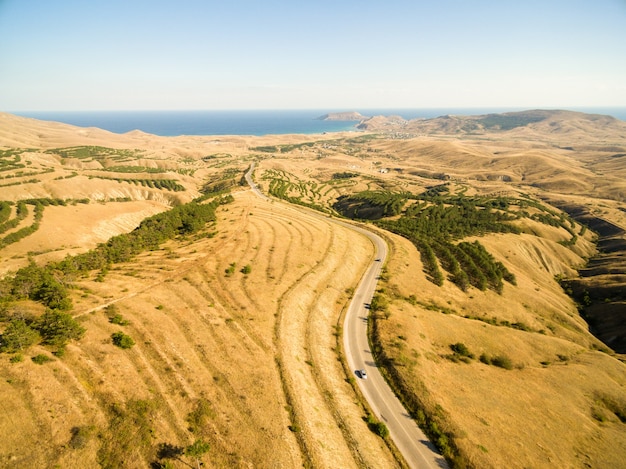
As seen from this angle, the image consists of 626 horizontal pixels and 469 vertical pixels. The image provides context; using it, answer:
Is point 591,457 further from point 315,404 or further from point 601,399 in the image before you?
point 315,404

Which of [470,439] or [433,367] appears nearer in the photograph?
[470,439]

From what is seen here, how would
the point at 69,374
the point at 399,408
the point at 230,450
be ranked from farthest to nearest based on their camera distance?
the point at 399,408 → the point at 69,374 → the point at 230,450

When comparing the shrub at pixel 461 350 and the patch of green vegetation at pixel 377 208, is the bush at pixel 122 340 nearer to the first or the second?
the shrub at pixel 461 350

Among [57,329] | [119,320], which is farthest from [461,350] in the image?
[57,329]

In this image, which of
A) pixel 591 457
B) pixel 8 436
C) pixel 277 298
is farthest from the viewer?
pixel 277 298

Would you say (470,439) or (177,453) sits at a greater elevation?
(177,453)

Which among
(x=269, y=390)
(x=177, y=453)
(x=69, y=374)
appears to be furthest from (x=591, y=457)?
(x=69, y=374)

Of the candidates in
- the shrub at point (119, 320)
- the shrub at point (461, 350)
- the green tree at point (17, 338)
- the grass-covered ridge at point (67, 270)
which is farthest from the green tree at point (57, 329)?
the shrub at point (461, 350)
